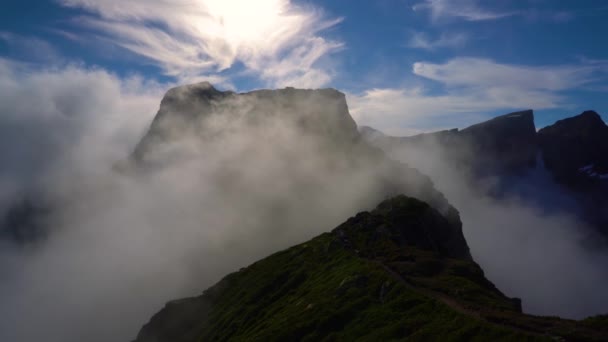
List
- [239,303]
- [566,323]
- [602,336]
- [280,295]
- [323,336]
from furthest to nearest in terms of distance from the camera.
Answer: [239,303] < [280,295] < [323,336] < [566,323] < [602,336]

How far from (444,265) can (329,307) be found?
33.9 meters

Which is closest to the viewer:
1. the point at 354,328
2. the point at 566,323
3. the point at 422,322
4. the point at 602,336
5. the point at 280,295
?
the point at 602,336

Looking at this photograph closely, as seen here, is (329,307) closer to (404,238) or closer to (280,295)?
(280,295)

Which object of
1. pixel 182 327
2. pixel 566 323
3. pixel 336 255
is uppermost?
pixel 336 255

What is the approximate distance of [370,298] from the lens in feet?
245

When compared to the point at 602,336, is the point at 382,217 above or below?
above

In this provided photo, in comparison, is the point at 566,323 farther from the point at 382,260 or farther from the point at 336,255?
the point at 336,255

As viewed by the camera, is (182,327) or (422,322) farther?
(182,327)

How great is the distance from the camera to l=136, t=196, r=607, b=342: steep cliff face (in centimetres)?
5344

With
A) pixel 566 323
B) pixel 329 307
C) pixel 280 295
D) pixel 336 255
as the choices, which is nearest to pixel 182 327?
pixel 280 295

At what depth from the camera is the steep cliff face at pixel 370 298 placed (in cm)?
5344

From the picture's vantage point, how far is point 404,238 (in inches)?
5133

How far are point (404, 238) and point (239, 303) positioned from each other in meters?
61.4

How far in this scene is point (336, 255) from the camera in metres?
119
